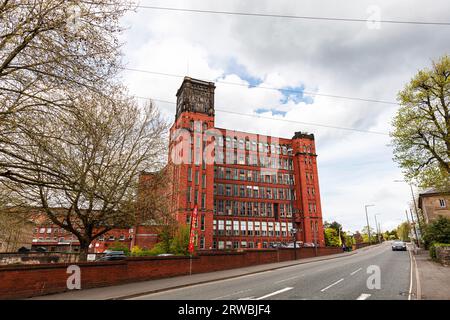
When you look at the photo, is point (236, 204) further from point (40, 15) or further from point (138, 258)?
point (40, 15)

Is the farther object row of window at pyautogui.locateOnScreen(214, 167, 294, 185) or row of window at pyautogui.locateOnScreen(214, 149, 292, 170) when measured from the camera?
row of window at pyautogui.locateOnScreen(214, 149, 292, 170)

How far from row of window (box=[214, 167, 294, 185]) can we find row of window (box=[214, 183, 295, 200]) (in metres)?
1.95

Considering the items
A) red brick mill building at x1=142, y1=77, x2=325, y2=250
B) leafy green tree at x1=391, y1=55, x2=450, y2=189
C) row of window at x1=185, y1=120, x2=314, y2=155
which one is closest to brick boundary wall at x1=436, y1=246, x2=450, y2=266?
leafy green tree at x1=391, y1=55, x2=450, y2=189

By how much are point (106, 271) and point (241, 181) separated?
2009 inches

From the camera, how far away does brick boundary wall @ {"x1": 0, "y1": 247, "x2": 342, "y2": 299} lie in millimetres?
9859

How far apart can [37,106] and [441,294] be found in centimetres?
1513

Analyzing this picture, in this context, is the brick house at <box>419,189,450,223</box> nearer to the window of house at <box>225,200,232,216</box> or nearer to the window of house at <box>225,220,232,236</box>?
the window of house at <box>225,220,232,236</box>

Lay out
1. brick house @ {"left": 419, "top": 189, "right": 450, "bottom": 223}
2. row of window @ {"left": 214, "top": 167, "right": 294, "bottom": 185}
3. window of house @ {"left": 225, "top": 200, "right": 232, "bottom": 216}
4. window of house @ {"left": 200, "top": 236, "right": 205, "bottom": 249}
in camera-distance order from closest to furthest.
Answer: brick house @ {"left": 419, "top": 189, "right": 450, "bottom": 223}, window of house @ {"left": 200, "top": 236, "right": 205, "bottom": 249}, window of house @ {"left": 225, "top": 200, "right": 232, "bottom": 216}, row of window @ {"left": 214, "top": 167, "right": 294, "bottom": 185}

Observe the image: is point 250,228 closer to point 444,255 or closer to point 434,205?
point 434,205

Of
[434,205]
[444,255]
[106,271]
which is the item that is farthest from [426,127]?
[434,205]

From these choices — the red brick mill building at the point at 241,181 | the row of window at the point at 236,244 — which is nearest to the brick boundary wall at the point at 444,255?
the red brick mill building at the point at 241,181

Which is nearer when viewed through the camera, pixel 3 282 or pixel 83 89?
pixel 83 89

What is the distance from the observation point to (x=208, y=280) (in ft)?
48.6
